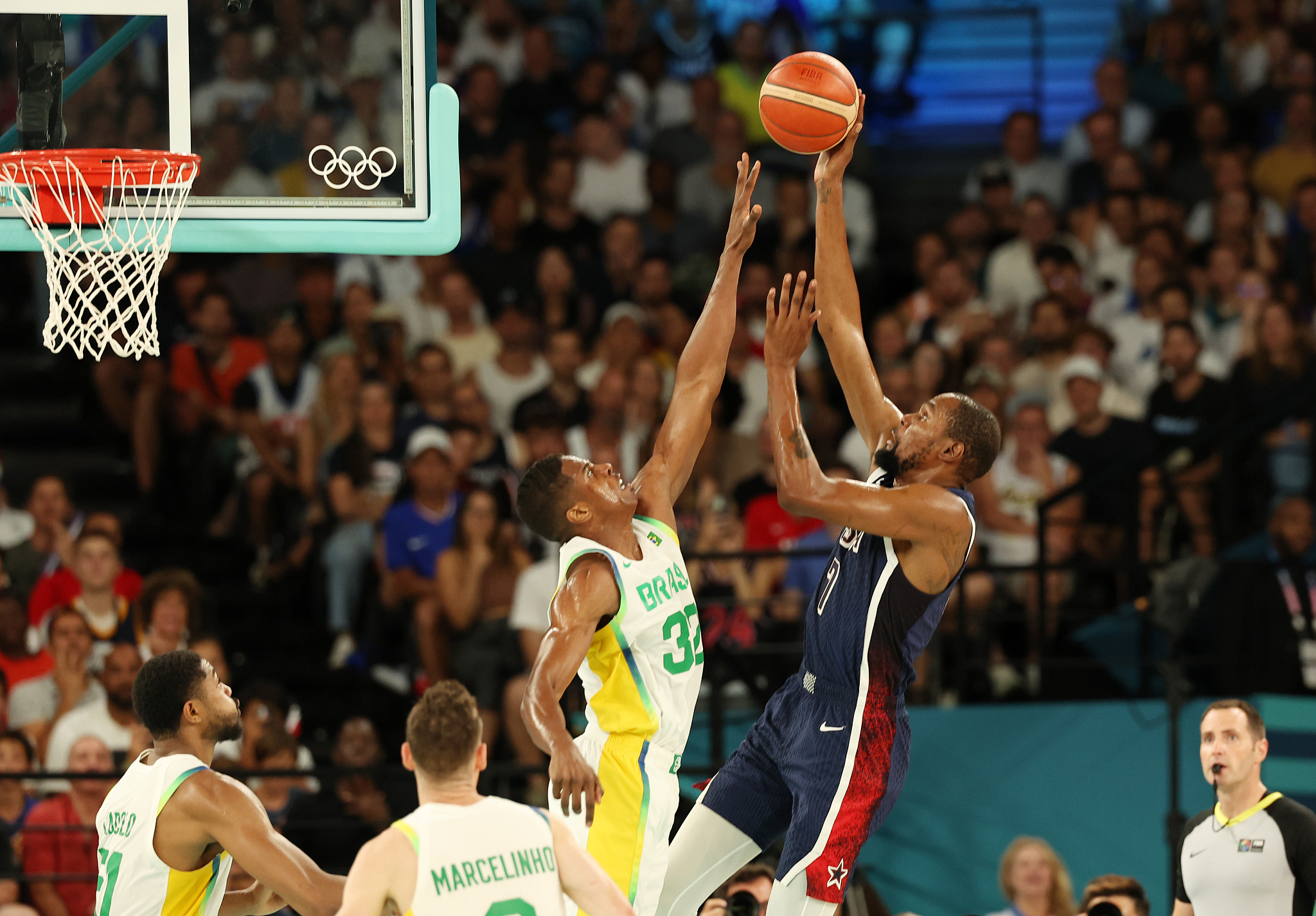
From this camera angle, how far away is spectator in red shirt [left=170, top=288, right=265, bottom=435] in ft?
36.0

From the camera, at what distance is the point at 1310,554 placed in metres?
9.49

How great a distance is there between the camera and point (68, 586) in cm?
967

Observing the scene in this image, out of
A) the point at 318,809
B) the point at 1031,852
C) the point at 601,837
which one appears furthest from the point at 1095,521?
the point at 601,837

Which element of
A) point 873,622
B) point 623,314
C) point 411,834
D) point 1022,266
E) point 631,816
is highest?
point 1022,266

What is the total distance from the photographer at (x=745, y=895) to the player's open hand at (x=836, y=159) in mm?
2676

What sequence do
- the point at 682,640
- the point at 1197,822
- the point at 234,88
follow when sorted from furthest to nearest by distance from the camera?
1. the point at 234,88
2. the point at 1197,822
3. the point at 682,640

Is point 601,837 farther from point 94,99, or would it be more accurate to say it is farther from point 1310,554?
point 1310,554

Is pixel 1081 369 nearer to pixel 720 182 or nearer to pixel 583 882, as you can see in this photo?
pixel 720 182

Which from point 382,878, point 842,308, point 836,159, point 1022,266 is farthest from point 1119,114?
point 382,878

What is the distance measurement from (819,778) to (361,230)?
8.29 ft

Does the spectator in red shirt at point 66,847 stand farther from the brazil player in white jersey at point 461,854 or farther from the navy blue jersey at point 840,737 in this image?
the brazil player in white jersey at point 461,854

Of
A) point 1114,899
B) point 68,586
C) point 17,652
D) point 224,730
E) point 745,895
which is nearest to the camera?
point 224,730

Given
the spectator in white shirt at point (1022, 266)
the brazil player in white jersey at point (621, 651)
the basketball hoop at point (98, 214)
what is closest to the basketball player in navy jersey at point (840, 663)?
the brazil player in white jersey at point (621, 651)

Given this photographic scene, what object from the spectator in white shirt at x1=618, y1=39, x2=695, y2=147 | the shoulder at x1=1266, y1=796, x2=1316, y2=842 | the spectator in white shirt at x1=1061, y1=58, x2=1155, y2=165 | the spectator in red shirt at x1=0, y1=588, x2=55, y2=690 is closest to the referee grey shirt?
the shoulder at x1=1266, y1=796, x2=1316, y2=842
